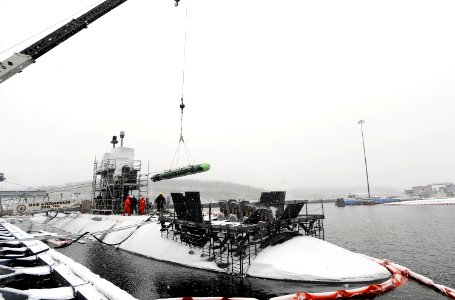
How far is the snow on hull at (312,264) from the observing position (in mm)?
12977

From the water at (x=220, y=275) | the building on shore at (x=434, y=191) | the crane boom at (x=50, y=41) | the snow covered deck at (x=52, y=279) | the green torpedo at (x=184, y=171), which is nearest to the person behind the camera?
the snow covered deck at (x=52, y=279)

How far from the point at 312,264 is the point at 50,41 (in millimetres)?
20017

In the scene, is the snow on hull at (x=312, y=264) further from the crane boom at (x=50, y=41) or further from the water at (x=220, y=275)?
the crane boom at (x=50, y=41)

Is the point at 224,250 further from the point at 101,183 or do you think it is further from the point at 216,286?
the point at 101,183

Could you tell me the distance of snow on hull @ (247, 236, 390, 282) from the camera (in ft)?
42.6

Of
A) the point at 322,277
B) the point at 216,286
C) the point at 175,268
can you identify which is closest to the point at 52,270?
the point at 216,286

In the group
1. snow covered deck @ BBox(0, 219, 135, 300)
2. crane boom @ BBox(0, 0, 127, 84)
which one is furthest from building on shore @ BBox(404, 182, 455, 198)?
snow covered deck @ BBox(0, 219, 135, 300)

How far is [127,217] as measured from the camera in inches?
1051

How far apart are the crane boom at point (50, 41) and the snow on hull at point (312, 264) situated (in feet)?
56.5

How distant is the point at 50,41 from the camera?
18.2 m

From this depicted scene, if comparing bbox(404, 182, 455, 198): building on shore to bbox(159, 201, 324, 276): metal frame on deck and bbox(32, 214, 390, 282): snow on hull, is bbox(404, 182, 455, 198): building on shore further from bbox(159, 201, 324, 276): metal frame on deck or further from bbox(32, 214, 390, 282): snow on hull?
bbox(32, 214, 390, 282): snow on hull

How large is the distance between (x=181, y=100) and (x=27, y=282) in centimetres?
2401

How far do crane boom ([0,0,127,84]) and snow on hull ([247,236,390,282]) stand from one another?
17.2 meters

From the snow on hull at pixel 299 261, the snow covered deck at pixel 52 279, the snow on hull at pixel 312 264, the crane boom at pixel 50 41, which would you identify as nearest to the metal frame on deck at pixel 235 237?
the snow on hull at pixel 299 261
